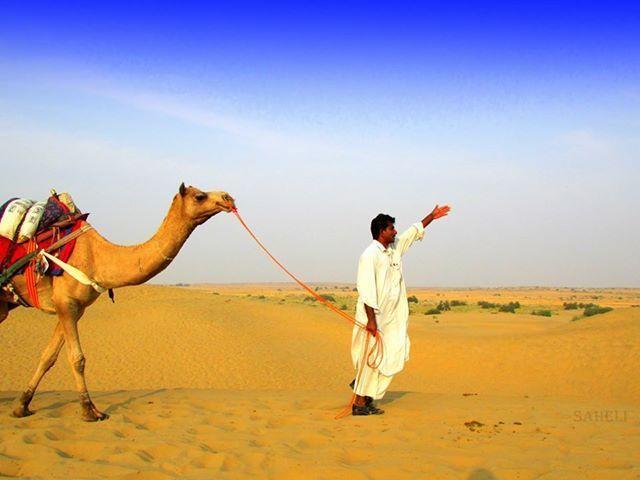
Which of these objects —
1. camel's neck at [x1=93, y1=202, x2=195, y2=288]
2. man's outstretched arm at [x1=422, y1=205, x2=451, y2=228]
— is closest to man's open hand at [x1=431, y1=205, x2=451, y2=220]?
man's outstretched arm at [x1=422, y1=205, x2=451, y2=228]

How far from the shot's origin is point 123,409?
320 inches

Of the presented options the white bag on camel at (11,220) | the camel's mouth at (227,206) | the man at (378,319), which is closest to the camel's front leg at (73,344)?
the white bag on camel at (11,220)

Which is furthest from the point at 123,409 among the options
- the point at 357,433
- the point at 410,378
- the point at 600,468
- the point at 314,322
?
the point at 314,322

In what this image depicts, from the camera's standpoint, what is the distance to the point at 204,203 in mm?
7145

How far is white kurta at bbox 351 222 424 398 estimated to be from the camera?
7781 mm

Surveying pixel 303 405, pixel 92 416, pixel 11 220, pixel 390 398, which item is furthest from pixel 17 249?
pixel 390 398

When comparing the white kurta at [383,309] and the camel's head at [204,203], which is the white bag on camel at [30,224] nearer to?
the camel's head at [204,203]

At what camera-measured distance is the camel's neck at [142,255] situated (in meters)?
7.23

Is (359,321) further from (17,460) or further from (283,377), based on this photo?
(283,377)

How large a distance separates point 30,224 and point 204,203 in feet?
7.83

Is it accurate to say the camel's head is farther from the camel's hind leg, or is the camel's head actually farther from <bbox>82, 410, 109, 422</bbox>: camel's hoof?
<bbox>82, 410, 109, 422</bbox>: camel's hoof

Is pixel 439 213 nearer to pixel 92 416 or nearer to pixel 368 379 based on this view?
pixel 368 379

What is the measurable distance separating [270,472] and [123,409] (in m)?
3.69

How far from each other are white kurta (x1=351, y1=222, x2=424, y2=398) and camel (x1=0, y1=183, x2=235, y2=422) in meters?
2.09
